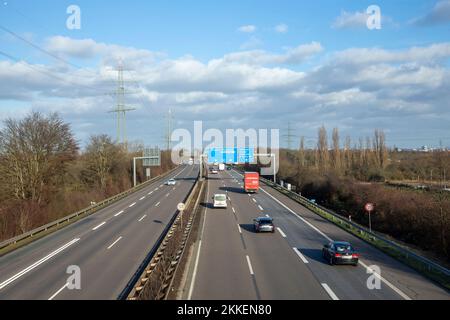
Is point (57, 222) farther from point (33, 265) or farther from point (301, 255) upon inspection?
point (301, 255)

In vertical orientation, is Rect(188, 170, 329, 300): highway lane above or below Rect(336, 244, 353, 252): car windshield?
below

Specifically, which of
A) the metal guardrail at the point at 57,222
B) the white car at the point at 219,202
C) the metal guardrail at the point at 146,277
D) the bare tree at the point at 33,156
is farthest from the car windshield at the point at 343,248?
the bare tree at the point at 33,156

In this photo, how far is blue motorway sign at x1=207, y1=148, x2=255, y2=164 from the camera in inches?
2943

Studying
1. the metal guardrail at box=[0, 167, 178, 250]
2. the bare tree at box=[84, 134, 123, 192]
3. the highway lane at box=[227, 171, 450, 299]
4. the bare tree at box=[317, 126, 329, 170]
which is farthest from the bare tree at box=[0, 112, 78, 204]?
the bare tree at box=[317, 126, 329, 170]

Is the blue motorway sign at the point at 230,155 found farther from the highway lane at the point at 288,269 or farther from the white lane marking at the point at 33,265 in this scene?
the white lane marking at the point at 33,265

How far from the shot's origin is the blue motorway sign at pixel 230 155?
74.8 m

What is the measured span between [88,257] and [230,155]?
52245 mm

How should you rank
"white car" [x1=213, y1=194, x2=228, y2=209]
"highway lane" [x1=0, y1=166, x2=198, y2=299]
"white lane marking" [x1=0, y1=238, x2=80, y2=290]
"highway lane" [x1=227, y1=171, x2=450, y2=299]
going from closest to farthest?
1. "highway lane" [x1=227, y1=171, x2=450, y2=299]
2. "highway lane" [x1=0, y1=166, x2=198, y2=299]
3. "white lane marking" [x1=0, y1=238, x2=80, y2=290]
4. "white car" [x1=213, y1=194, x2=228, y2=209]

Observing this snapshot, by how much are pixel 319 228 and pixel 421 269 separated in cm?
1290

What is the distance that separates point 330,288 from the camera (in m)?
17.8

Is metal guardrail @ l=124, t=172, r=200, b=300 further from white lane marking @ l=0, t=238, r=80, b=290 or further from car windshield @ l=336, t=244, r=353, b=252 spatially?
car windshield @ l=336, t=244, r=353, b=252

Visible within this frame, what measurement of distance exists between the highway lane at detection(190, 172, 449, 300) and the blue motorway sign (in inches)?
1514

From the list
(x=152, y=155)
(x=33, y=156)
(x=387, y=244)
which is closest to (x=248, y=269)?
(x=387, y=244)
